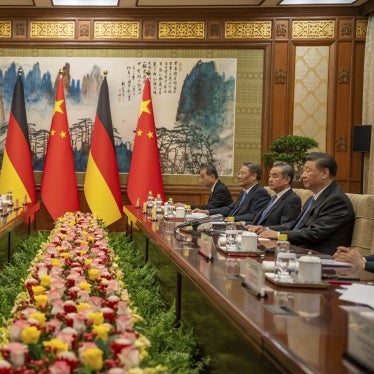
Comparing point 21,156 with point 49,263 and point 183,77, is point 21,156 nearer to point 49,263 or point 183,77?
point 183,77

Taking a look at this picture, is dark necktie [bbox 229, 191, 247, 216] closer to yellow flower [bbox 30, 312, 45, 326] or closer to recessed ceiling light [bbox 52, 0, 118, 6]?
recessed ceiling light [bbox 52, 0, 118, 6]

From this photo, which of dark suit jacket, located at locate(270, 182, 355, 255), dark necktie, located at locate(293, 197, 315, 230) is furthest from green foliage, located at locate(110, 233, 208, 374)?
dark necktie, located at locate(293, 197, 315, 230)

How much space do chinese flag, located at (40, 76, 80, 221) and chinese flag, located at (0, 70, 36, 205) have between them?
0.23 meters

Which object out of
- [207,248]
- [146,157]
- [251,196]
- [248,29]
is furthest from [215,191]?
[207,248]

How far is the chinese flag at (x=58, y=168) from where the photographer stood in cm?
809

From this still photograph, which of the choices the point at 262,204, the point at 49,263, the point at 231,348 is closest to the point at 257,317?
the point at 231,348

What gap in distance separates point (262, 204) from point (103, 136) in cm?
306

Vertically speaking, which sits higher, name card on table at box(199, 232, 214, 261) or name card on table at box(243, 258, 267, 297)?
name card on table at box(243, 258, 267, 297)

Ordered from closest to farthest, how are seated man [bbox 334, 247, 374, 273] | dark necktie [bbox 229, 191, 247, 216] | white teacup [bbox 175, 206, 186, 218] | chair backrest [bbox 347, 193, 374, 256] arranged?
seated man [bbox 334, 247, 374, 273] < chair backrest [bbox 347, 193, 374, 256] < white teacup [bbox 175, 206, 186, 218] < dark necktie [bbox 229, 191, 247, 216]

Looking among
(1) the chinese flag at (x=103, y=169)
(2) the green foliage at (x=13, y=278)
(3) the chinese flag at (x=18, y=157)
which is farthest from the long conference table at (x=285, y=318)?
(3) the chinese flag at (x=18, y=157)

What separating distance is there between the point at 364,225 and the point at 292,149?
13.2 feet

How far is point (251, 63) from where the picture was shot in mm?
8414

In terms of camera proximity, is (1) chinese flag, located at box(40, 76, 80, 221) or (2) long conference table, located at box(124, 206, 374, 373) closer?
(2) long conference table, located at box(124, 206, 374, 373)

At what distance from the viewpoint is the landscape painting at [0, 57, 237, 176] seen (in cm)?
847
